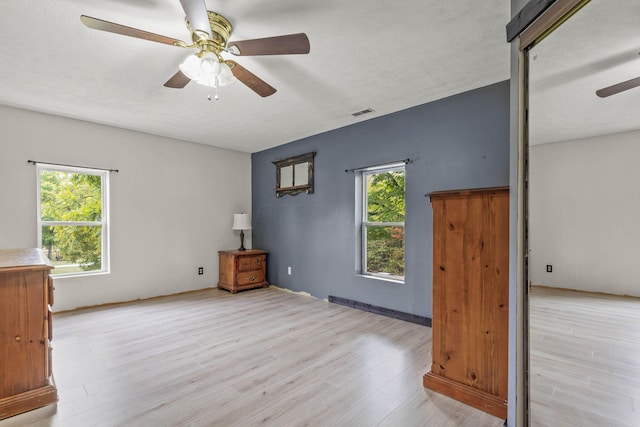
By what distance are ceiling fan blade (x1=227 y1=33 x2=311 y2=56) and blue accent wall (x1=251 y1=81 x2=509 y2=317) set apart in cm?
192

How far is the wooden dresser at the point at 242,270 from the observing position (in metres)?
4.92

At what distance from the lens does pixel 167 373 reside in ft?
7.73

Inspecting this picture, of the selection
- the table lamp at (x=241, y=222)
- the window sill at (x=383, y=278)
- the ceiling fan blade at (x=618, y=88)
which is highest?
the ceiling fan blade at (x=618, y=88)

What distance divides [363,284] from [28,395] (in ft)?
10.3

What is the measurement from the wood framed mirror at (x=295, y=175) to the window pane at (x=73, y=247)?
8.65ft

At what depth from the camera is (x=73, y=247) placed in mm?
4012

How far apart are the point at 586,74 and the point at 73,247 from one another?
5.26m

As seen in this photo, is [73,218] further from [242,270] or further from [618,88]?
[618,88]

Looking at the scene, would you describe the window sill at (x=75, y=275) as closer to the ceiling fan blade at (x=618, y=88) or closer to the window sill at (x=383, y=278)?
the window sill at (x=383, y=278)

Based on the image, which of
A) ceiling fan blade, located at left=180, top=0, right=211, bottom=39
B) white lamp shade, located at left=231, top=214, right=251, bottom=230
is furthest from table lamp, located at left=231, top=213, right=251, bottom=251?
ceiling fan blade, located at left=180, top=0, right=211, bottom=39

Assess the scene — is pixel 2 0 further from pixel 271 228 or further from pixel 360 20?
pixel 271 228

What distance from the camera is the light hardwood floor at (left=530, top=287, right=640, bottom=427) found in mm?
1487

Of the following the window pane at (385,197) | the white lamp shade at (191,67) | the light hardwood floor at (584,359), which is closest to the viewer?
the light hardwood floor at (584,359)

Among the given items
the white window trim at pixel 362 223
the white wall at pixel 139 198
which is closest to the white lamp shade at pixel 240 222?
the white wall at pixel 139 198
